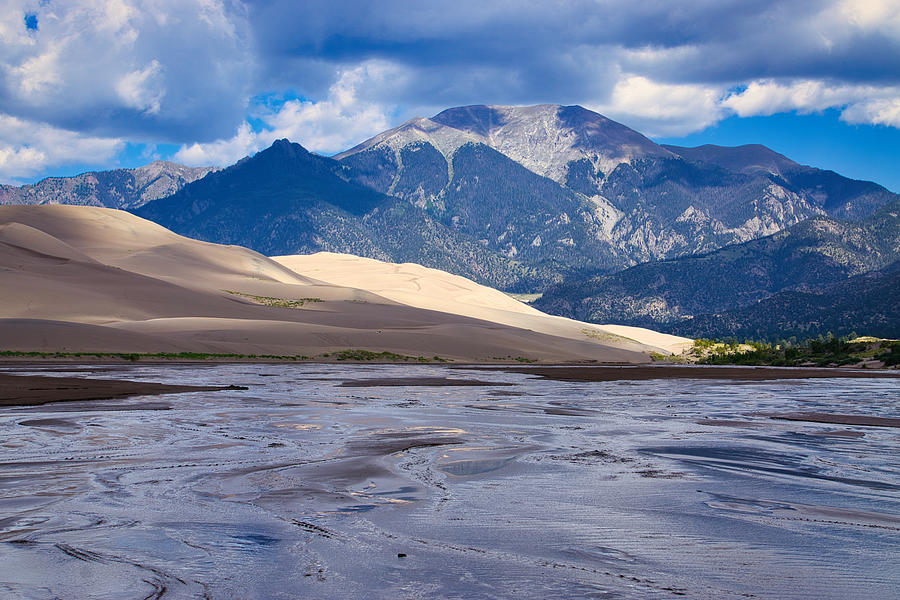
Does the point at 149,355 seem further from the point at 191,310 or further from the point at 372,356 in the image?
the point at 191,310

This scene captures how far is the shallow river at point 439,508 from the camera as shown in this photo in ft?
25.8

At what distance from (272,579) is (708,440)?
531 inches

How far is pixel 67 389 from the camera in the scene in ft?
98.0

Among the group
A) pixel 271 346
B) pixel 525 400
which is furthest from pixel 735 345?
pixel 525 400

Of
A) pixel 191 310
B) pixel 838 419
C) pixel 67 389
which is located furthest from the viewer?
pixel 191 310

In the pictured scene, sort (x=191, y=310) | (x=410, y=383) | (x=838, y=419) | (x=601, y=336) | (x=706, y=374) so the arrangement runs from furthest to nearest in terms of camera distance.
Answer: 1. (x=601, y=336)
2. (x=191, y=310)
3. (x=706, y=374)
4. (x=410, y=383)
5. (x=838, y=419)

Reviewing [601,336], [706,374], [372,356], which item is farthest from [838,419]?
[601,336]

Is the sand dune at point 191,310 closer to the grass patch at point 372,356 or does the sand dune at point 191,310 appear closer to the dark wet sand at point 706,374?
the grass patch at point 372,356

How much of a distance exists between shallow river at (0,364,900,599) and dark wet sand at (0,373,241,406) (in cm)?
438

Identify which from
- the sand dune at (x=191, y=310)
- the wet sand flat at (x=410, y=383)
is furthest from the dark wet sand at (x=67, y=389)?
the sand dune at (x=191, y=310)

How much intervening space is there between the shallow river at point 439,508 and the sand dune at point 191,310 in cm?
5011

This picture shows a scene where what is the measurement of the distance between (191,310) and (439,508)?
Answer: 92132 mm

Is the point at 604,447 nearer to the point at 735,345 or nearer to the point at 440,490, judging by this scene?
the point at 440,490

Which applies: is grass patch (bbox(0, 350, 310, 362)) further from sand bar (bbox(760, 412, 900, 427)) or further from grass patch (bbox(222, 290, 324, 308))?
grass patch (bbox(222, 290, 324, 308))
